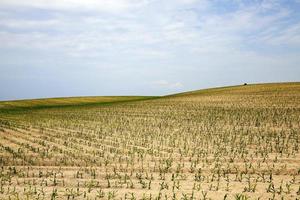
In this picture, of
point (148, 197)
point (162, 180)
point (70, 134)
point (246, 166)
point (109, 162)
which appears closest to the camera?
point (148, 197)

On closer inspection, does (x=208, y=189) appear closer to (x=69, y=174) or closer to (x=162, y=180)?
(x=162, y=180)

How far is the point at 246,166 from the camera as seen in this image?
44.9 ft

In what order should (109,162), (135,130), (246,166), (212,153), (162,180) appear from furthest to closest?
(135,130)
(212,153)
(109,162)
(246,166)
(162,180)

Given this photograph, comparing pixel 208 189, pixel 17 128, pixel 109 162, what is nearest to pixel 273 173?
pixel 208 189

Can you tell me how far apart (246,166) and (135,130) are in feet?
40.9

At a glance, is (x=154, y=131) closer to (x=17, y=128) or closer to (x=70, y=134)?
(x=70, y=134)

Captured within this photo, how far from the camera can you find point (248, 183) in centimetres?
1127

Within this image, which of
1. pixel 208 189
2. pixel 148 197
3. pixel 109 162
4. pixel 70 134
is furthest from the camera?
pixel 70 134

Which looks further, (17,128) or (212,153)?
(17,128)

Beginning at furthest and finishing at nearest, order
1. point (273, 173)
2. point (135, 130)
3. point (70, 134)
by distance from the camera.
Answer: point (135, 130) → point (70, 134) → point (273, 173)

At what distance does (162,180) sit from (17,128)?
17507mm

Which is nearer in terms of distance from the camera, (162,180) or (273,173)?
→ (162,180)

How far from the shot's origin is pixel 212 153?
16.6m

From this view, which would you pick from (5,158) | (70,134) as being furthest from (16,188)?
(70,134)
